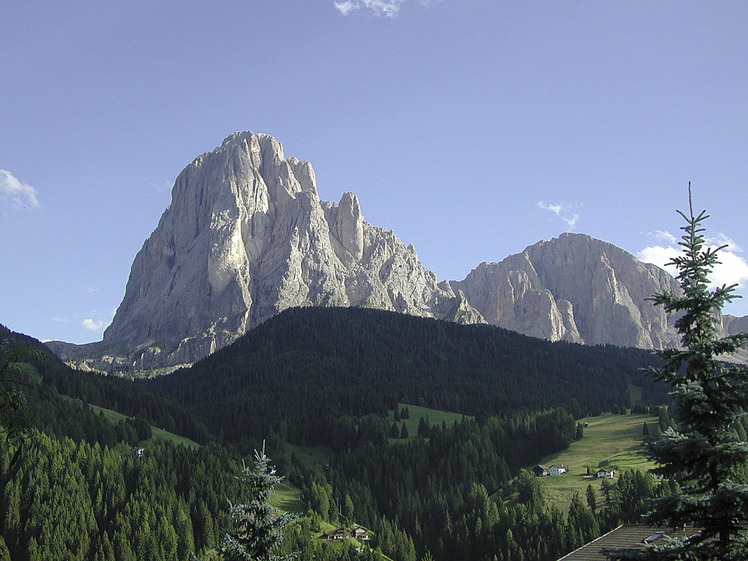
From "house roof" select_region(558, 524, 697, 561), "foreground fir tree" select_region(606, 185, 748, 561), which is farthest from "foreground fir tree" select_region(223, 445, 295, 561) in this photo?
"house roof" select_region(558, 524, 697, 561)

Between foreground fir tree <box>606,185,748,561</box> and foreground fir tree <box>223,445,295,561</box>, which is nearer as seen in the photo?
foreground fir tree <box>606,185,748,561</box>

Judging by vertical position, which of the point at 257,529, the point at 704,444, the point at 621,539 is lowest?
the point at 621,539

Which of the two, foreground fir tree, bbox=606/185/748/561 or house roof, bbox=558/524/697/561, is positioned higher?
foreground fir tree, bbox=606/185/748/561

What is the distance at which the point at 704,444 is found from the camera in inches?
829

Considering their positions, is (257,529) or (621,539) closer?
(257,529)

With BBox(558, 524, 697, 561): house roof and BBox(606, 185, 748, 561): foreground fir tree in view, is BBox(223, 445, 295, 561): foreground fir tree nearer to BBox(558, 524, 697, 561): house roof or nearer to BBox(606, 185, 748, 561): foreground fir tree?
BBox(606, 185, 748, 561): foreground fir tree

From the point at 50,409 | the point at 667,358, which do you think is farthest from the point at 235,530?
the point at 50,409

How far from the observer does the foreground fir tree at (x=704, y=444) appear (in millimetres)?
21000

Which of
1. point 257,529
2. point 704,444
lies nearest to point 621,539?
point 257,529

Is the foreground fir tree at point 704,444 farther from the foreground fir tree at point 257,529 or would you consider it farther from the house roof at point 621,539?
the house roof at point 621,539

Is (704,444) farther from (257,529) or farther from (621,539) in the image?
(621,539)

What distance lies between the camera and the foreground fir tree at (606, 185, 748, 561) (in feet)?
68.9

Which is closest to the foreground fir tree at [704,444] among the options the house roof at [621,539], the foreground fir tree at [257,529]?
the foreground fir tree at [257,529]

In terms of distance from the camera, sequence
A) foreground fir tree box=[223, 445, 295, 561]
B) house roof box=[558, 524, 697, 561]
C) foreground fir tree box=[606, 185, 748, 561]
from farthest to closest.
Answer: house roof box=[558, 524, 697, 561] → foreground fir tree box=[223, 445, 295, 561] → foreground fir tree box=[606, 185, 748, 561]
